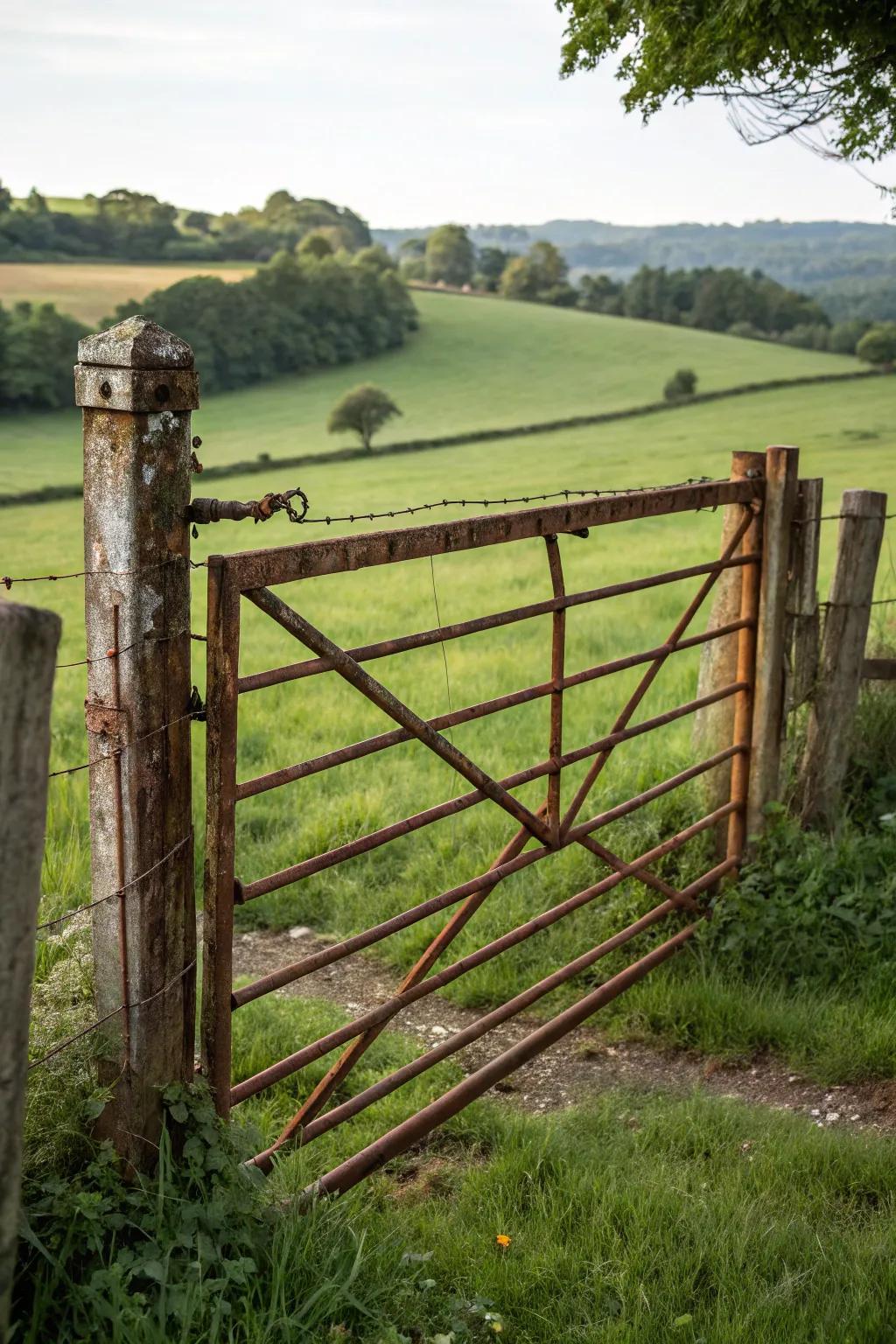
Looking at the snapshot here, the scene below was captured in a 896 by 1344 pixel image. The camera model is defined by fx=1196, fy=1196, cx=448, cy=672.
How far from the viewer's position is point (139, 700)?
276 cm

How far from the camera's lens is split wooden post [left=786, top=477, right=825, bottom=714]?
5.41 metres

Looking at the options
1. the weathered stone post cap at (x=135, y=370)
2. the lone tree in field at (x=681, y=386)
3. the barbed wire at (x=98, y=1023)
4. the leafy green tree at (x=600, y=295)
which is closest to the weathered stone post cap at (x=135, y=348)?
the weathered stone post cap at (x=135, y=370)

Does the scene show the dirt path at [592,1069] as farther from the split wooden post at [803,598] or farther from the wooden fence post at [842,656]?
the split wooden post at [803,598]

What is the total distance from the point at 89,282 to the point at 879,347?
3549 cm

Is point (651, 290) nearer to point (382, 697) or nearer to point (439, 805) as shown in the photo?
point (439, 805)


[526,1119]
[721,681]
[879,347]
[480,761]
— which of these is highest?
[879,347]

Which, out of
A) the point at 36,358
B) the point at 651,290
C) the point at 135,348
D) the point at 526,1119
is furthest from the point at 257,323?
the point at 135,348

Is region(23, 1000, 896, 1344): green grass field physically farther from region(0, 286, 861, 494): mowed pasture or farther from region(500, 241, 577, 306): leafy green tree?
region(500, 241, 577, 306): leafy green tree

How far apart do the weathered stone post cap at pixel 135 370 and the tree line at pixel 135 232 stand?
62.7 metres

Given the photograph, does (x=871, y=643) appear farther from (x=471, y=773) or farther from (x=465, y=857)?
(x=471, y=773)

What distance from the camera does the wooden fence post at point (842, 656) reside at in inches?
222

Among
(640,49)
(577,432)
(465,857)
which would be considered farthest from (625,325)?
(465,857)

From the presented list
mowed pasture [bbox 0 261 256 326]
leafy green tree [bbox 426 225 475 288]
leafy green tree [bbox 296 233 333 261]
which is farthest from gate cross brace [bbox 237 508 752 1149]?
leafy green tree [bbox 426 225 475 288]

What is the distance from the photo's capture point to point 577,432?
41906 mm
